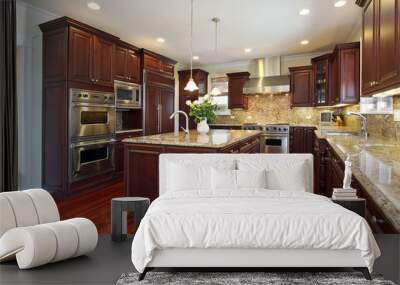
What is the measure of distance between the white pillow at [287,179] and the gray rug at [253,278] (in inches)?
28.6

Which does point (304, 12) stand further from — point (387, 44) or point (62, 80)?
point (62, 80)

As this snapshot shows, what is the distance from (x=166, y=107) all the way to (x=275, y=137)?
2.71 metres

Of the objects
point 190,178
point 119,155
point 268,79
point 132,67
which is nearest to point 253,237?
point 190,178

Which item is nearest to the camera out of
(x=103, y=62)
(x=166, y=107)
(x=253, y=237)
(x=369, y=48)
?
(x=253, y=237)

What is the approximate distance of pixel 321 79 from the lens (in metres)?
6.82

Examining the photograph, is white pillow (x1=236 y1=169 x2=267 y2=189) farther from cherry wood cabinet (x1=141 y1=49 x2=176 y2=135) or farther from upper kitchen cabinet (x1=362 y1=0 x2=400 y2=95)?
cherry wood cabinet (x1=141 y1=49 x2=176 y2=135)

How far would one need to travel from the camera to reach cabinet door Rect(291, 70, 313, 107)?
721 centimetres

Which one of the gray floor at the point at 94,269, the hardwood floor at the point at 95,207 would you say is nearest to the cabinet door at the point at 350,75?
the hardwood floor at the point at 95,207

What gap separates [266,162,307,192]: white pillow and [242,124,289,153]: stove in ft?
18.3

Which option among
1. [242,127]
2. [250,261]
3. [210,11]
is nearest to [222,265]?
[250,261]

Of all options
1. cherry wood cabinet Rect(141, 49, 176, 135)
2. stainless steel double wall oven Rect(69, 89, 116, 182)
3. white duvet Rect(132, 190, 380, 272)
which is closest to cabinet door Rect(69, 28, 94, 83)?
stainless steel double wall oven Rect(69, 89, 116, 182)

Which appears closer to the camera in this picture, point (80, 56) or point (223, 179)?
point (223, 179)

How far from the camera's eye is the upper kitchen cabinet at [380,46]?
6.52ft

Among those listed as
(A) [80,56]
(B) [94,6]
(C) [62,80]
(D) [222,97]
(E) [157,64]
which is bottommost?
(C) [62,80]
